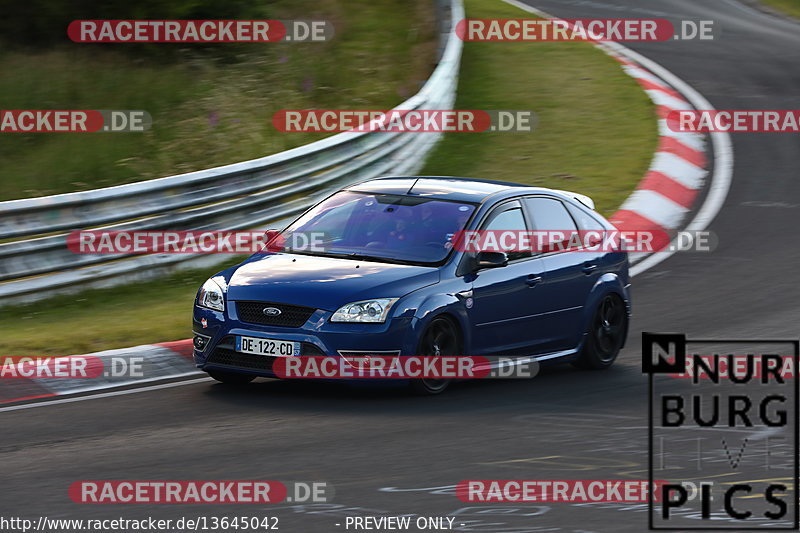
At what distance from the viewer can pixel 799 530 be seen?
245 inches

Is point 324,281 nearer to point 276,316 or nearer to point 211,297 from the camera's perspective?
point 276,316

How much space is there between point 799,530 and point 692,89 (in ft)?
55.8

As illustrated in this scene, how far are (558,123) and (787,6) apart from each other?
14.8 m

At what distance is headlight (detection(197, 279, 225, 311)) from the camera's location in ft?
29.9

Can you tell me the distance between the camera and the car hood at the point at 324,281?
8.87m

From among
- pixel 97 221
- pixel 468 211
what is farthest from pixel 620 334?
pixel 97 221

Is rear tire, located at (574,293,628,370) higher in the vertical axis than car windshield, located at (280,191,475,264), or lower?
lower

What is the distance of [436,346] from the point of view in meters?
9.13
